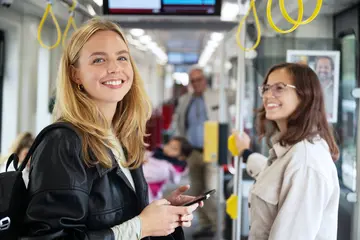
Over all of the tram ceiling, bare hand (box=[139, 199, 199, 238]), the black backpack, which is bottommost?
bare hand (box=[139, 199, 199, 238])

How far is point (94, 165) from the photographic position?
4.55 feet

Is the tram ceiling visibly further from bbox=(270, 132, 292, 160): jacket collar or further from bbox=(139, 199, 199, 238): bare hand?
bbox=(139, 199, 199, 238): bare hand

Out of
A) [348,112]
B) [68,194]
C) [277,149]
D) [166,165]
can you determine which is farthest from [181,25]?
[68,194]

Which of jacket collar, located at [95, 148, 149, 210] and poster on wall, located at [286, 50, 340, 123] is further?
poster on wall, located at [286, 50, 340, 123]

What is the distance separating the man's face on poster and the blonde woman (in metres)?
1.12

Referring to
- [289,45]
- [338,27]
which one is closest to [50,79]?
[289,45]

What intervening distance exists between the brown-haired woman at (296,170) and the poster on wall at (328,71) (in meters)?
0.40

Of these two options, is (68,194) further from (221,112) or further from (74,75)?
(221,112)

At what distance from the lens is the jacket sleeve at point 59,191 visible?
4.06ft

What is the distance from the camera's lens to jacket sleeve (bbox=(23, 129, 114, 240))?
1237 millimetres

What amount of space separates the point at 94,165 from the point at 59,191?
0.16 meters

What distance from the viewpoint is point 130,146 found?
1755 mm

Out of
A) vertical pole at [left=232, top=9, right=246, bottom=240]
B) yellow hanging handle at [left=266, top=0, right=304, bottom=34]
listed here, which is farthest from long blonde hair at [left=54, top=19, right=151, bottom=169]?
vertical pole at [left=232, top=9, right=246, bottom=240]

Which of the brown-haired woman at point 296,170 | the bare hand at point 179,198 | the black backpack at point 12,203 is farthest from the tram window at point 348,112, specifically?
the black backpack at point 12,203
